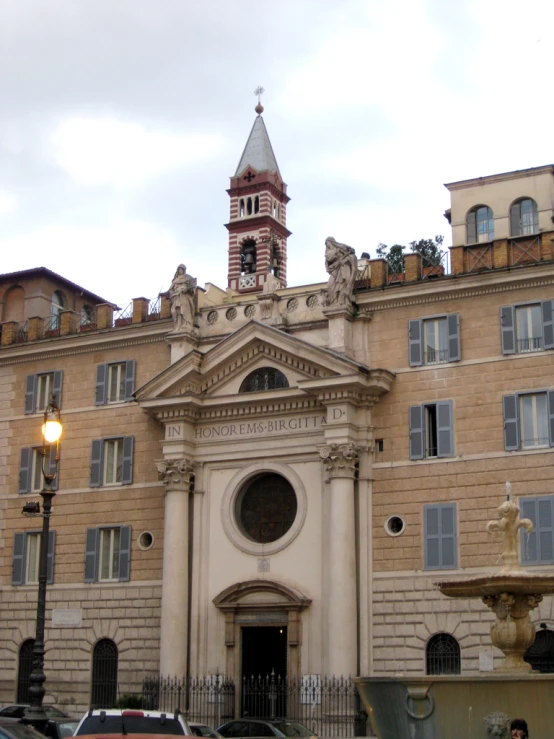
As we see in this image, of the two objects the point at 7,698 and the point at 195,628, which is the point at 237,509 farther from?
the point at 7,698

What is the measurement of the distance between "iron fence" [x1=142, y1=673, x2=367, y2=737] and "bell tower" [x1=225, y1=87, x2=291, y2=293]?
31128 millimetres

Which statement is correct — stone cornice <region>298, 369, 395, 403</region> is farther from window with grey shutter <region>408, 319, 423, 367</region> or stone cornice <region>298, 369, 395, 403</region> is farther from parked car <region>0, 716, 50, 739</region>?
parked car <region>0, 716, 50, 739</region>

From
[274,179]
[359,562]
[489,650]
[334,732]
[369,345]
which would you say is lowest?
[334,732]

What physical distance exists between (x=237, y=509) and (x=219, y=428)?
8.94 ft

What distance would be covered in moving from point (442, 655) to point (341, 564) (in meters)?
3.83

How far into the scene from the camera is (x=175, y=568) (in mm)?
35625

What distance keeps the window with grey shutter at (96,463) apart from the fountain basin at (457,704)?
22.0 meters

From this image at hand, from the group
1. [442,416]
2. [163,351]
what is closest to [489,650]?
[442,416]

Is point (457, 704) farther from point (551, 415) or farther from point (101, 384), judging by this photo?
point (101, 384)

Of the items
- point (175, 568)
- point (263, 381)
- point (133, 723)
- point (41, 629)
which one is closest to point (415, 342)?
point (263, 381)

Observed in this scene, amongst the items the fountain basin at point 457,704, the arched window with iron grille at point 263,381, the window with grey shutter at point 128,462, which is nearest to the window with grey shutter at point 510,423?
the arched window with iron grille at point 263,381

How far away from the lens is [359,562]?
33.6m

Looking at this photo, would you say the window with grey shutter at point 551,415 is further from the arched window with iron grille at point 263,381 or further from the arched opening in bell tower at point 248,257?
the arched opening in bell tower at point 248,257

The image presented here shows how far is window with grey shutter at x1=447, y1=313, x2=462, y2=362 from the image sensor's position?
33.7 metres
